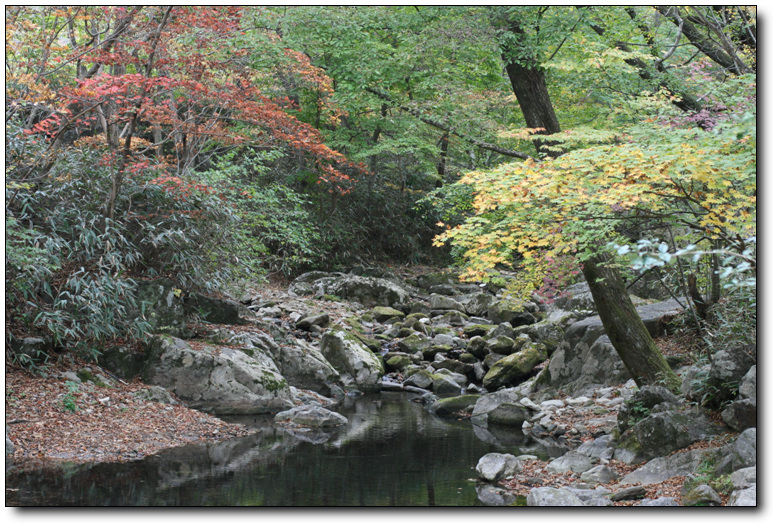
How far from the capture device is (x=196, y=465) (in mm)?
4312

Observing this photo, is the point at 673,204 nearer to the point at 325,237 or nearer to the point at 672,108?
the point at 672,108

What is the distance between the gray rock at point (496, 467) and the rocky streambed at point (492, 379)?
0.01 m

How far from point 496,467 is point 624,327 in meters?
1.75

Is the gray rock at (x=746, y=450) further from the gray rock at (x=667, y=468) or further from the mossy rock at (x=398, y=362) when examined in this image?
the mossy rock at (x=398, y=362)

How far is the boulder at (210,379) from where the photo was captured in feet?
19.3

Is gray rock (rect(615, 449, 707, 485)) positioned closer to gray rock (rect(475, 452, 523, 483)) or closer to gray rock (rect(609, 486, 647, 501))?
gray rock (rect(609, 486, 647, 501))

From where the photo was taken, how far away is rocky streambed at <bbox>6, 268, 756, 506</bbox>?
385 cm

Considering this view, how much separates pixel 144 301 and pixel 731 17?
575cm

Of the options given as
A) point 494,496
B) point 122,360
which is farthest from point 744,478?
point 122,360

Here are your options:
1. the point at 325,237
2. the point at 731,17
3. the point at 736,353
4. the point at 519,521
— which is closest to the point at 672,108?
the point at 731,17

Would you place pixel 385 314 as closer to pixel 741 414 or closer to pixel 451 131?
pixel 451 131

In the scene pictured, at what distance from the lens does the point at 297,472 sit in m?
4.32

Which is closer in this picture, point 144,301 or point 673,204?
point 673,204

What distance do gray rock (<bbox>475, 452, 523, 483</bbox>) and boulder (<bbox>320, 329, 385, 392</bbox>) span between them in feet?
11.1
